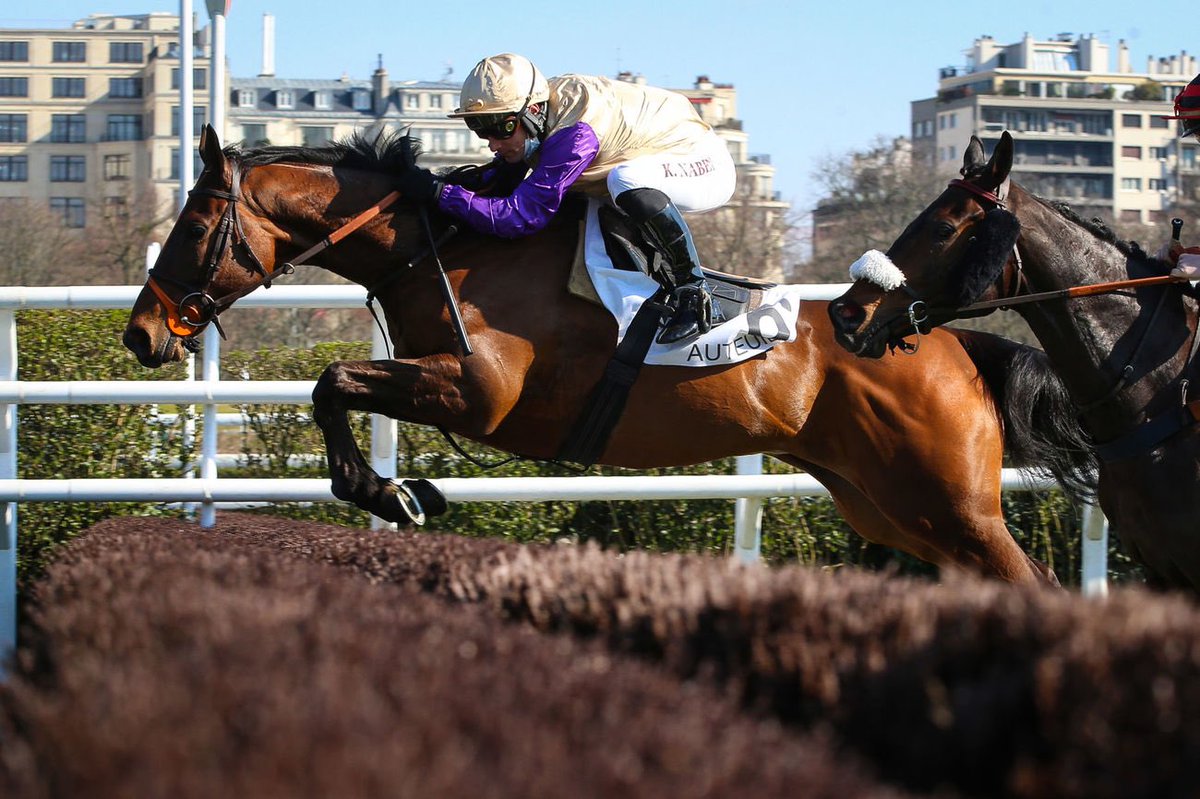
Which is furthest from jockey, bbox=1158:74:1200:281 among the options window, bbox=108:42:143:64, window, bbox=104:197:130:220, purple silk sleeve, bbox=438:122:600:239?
window, bbox=108:42:143:64

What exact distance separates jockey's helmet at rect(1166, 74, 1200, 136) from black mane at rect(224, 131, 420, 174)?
259cm

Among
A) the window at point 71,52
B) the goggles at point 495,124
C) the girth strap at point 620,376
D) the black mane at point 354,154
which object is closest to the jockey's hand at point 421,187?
the black mane at point 354,154

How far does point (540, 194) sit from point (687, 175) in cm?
58

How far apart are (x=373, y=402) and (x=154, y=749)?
3.20 meters

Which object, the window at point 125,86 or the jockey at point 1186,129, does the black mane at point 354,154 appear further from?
the window at point 125,86

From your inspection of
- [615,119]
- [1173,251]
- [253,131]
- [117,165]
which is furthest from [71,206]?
[1173,251]

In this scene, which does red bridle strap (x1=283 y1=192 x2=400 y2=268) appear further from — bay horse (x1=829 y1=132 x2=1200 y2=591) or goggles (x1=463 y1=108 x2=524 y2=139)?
bay horse (x1=829 y1=132 x2=1200 y2=591)

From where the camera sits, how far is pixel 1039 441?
5.27m

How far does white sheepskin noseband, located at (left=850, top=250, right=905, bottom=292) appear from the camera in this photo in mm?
4594

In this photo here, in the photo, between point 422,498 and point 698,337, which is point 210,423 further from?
point 698,337

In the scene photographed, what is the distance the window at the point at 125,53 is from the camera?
106m

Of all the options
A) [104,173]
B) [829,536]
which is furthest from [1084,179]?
[829,536]

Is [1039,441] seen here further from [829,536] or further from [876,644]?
[876,644]

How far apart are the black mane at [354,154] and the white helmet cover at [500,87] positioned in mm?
346
